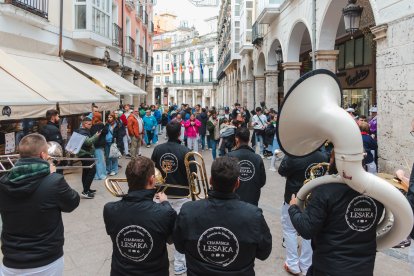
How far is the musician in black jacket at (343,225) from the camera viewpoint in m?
2.60

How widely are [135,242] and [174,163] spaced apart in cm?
204

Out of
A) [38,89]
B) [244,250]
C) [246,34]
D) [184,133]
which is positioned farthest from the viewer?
[246,34]

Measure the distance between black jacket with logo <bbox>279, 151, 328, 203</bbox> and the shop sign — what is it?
11.2m

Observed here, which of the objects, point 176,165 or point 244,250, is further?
point 176,165

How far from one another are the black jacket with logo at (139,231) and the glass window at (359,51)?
13984 mm

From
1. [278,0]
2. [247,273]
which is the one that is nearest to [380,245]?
[247,273]

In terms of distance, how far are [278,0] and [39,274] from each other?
14830 millimetres

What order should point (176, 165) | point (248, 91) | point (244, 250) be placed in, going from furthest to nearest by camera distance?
point (248, 91), point (176, 165), point (244, 250)

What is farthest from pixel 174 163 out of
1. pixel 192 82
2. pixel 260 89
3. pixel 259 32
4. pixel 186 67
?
pixel 186 67

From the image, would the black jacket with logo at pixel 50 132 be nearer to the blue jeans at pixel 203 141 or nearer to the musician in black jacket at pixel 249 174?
the musician in black jacket at pixel 249 174

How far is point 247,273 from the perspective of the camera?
7.97 ft

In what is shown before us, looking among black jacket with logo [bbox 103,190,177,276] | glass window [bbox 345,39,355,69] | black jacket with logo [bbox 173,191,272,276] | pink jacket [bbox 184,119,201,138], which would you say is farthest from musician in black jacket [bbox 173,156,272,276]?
glass window [bbox 345,39,355,69]

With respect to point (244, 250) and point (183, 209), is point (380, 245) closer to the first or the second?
point (244, 250)

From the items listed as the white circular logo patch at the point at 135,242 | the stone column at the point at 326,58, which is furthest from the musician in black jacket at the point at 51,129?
the stone column at the point at 326,58
